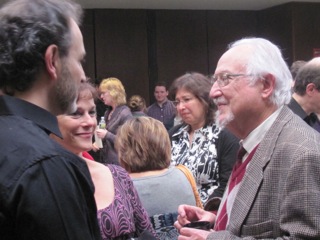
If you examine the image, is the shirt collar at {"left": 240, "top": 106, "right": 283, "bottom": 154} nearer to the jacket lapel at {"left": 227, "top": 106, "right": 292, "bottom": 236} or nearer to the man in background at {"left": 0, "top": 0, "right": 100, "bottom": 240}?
the jacket lapel at {"left": 227, "top": 106, "right": 292, "bottom": 236}

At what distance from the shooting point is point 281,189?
4.94 feet

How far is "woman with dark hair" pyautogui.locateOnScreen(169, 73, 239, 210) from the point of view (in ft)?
10.0

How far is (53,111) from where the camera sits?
119cm

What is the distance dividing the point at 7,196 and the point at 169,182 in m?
1.56

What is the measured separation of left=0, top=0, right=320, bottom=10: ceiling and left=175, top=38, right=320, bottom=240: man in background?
7961mm

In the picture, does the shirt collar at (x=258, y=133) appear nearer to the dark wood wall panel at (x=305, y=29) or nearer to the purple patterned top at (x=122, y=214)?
the purple patterned top at (x=122, y=214)

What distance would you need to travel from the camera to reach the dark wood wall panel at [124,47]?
406 inches

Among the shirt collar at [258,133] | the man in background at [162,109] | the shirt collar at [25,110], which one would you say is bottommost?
the man in background at [162,109]

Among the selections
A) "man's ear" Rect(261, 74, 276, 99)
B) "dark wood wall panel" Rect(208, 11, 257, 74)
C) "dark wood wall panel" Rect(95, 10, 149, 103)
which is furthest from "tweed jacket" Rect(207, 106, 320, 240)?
"dark wood wall panel" Rect(208, 11, 257, 74)

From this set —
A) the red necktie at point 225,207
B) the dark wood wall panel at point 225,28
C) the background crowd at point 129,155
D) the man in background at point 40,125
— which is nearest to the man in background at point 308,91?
the background crowd at point 129,155

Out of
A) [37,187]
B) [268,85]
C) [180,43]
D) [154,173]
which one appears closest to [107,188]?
[154,173]

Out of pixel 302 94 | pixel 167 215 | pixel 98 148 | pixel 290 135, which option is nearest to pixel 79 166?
pixel 290 135

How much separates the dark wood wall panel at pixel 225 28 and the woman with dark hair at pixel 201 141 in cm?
775

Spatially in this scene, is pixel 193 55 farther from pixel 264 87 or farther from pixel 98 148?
pixel 264 87
